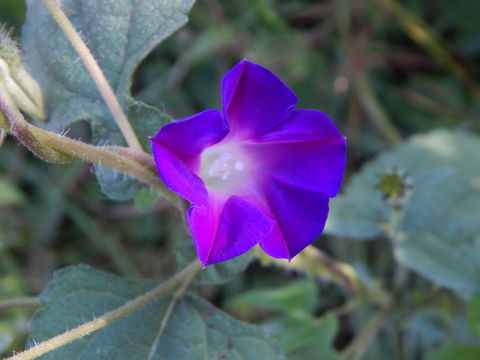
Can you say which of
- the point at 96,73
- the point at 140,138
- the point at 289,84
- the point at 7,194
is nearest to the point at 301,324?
the point at 140,138

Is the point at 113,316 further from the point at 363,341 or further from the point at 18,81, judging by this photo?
the point at 363,341

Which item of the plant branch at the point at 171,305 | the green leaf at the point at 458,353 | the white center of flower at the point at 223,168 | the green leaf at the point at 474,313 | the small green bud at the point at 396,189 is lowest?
the green leaf at the point at 458,353

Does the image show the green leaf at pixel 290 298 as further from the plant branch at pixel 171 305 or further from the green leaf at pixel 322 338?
the plant branch at pixel 171 305

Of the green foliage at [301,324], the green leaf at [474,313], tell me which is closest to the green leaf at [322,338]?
the green foliage at [301,324]

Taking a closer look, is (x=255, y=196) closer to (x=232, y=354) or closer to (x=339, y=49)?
(x=232, y=354)

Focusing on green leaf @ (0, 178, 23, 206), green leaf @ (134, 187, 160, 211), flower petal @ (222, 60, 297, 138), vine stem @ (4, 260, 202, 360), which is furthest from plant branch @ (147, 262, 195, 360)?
green leaf @ (0, 178, 23, 206)

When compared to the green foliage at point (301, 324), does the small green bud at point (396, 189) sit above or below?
above
